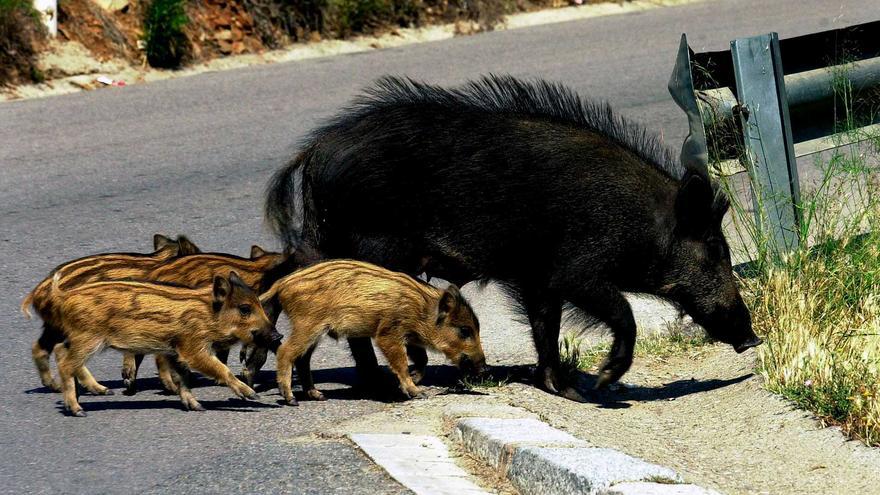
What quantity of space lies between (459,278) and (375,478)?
1.69 meters

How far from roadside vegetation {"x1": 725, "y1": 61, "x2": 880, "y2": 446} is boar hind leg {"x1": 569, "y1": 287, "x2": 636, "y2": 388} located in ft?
2.18

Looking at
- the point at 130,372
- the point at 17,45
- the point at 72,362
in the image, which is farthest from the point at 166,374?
the point at 17,45

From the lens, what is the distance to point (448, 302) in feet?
21.2

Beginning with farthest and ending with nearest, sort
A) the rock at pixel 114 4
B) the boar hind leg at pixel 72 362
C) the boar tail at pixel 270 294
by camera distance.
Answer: the rock at pixel 114 4
the boar tail at pixel 270 294
the boar hind leg at pixel 72 362

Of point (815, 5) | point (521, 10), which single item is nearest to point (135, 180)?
point (521, 10)

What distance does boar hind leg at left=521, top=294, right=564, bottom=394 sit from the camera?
21.7 ft

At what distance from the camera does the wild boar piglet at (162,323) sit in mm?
5953

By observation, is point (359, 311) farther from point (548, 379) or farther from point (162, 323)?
point (548, 379)

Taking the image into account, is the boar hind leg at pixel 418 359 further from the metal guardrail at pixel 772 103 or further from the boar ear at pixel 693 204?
the metal guardrail at pixel 772 103

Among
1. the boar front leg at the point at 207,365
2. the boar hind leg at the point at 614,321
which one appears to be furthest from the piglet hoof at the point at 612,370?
the boar front leg at the point at 207,365

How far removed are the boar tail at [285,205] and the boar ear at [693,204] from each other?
6.07 ft

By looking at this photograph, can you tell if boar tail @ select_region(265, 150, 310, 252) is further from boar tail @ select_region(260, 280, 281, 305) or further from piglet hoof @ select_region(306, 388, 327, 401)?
piglet hoof @ select_region(306, 388, 327, 401)

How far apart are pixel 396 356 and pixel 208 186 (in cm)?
414

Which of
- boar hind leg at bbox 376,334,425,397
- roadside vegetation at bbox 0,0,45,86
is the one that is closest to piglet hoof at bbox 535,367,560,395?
boar hind leg at bbox 376,334,425,397
